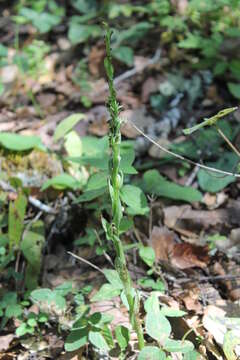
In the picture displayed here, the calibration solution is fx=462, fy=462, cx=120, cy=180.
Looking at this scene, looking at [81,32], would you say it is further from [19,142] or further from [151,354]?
[151,354]

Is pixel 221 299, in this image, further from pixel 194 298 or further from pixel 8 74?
pixel 8 74

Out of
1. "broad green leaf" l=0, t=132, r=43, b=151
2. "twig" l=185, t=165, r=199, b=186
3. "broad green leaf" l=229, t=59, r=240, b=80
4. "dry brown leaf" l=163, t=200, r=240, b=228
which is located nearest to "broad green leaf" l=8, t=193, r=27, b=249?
"broad green leaf" l=0, t=132, r=43, b=151

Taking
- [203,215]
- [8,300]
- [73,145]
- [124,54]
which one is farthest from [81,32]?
[8,300]

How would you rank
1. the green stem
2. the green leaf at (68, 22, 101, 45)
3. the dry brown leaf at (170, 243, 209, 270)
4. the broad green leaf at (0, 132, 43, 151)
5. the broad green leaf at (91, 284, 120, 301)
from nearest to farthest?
the green stem
the broad green leaf at (91, 284, 120, 301)
the dry brown leaf at (170, 243, 209, 270)
the broad green leaf at (0, 132, 43, 151)
the green leaf at (68, 22, 101, 45)

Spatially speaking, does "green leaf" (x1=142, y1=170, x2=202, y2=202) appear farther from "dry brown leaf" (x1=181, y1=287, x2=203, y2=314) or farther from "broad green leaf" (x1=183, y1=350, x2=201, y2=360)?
"broad green leaf" (x1=183, y1=350, x2=201, y2=360)

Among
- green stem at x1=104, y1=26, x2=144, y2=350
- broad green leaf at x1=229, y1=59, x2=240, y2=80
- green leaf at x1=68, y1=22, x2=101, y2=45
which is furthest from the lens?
green leaf at x1=68, y1=22, x2=101, y2=45

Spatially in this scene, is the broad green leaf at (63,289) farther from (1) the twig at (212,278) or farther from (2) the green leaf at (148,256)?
(1) the twig at (212,278)
